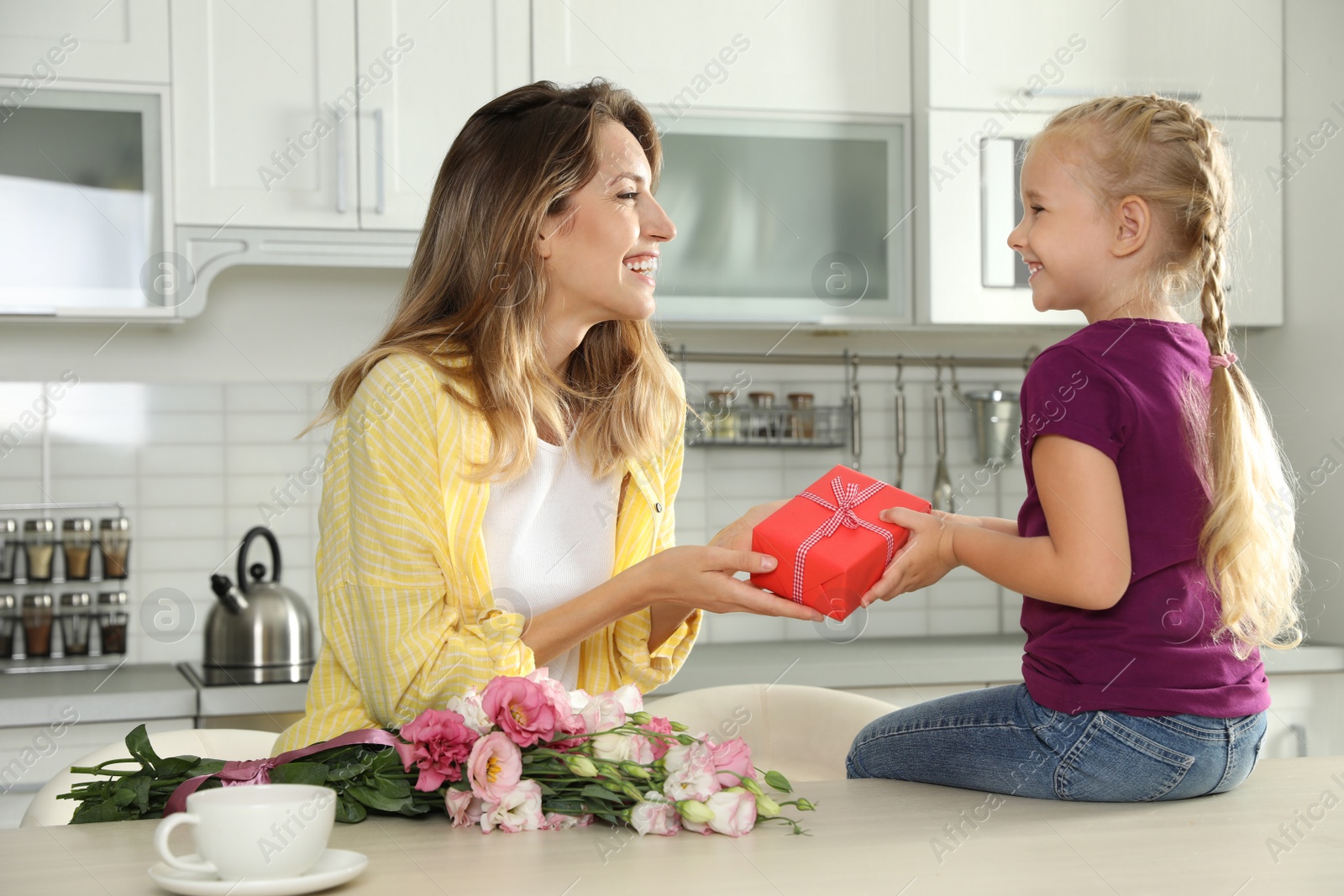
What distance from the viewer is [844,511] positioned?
1.03 metres

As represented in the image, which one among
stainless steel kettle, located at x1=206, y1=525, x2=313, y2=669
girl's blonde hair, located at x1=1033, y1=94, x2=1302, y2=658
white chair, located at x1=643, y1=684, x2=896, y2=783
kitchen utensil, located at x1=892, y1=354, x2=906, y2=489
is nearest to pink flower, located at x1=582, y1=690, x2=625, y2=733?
girl's blonde hair, located at x1=1033, y1=94, x2=1302, y2=658

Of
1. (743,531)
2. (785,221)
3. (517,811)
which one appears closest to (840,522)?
(743,531)

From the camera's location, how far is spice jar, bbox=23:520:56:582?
2338 mm

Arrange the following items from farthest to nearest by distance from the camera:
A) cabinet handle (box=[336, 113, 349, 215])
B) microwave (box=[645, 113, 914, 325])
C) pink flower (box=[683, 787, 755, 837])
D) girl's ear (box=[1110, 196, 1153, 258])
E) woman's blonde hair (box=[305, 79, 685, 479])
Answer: microwave (box=[645, 113, 914, 325]), cabinet handle (box=[336, 113, 349, 215]), woman's blonde hair (box=[305, 79, 685, 479]), girl's ear (box=[1110, 196, 1153, 258]), pink flower (box=[683, 787, 755, 837])

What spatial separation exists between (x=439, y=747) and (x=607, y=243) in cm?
66

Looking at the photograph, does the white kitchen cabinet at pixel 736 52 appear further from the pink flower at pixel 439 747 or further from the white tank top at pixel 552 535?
the pink flower at pixel 439 747

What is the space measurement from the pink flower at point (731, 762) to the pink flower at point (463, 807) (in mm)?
170

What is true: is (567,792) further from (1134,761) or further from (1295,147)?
(1295,147)

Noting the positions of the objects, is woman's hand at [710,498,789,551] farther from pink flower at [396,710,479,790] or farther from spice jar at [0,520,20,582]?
spice jar at [0,520,20,582]

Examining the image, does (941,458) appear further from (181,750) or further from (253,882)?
(253,882)

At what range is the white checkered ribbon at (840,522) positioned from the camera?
1.02 m

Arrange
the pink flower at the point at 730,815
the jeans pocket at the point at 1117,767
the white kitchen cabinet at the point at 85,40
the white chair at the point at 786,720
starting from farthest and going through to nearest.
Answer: the white kitchen cabinet at the point at 85,40 < the white chair at the point at 786,720 < the jeans pocket at the point at 1117,767 < the pink flower at the point at 730,815

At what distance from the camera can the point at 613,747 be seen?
90cm

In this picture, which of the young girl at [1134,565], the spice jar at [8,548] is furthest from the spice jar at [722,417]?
the young girl at [1134,565]
